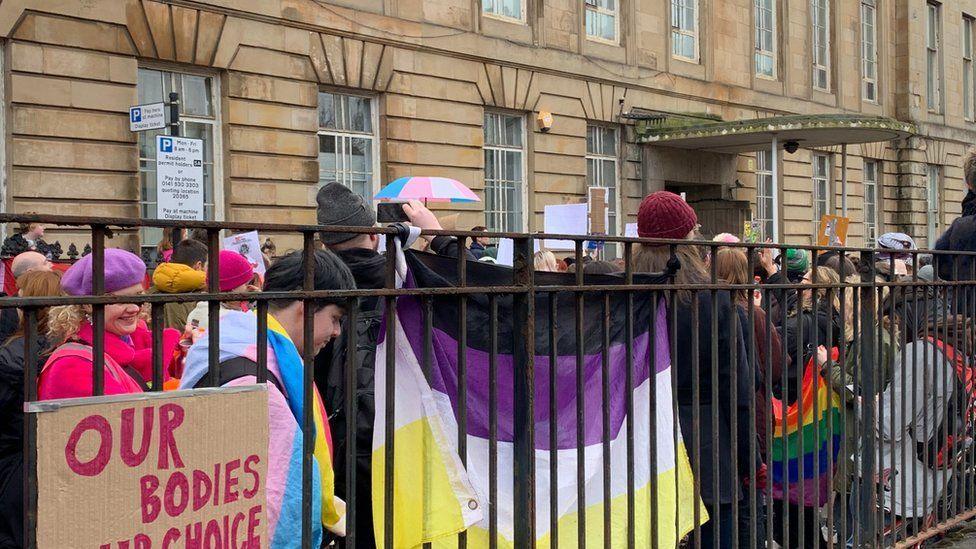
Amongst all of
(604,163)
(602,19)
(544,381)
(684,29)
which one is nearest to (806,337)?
(544,381)

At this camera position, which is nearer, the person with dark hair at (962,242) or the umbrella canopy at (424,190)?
the person with dark hair at (962,242)

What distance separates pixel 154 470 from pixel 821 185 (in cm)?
2893

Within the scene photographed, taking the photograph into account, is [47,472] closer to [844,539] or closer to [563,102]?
[844,539]

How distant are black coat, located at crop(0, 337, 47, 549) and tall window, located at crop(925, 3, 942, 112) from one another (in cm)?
3569

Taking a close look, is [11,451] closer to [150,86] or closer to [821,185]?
[150,86]

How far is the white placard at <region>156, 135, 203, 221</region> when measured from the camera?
29.3 ft

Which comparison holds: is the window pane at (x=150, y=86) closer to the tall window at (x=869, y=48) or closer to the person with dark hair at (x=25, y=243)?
the person with dark hair at (x=25, y=243)

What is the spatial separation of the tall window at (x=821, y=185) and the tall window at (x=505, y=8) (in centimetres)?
1250

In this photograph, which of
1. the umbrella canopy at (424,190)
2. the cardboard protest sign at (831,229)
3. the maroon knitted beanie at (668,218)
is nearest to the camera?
the maroon knitted beanie at (668,218)

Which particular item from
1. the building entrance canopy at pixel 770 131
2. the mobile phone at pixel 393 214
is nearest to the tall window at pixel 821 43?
the building entrance canopy at pixel 770 131

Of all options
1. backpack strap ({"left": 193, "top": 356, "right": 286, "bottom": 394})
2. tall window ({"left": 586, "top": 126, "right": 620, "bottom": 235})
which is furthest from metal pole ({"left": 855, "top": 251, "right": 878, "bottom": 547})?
tall window ({"left": 586, "top": 126, "right": 620, "bottom": 235})

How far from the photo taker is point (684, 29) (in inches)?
938

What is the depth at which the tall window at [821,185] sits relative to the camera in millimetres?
28859

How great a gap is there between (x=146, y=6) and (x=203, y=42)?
0.88m
